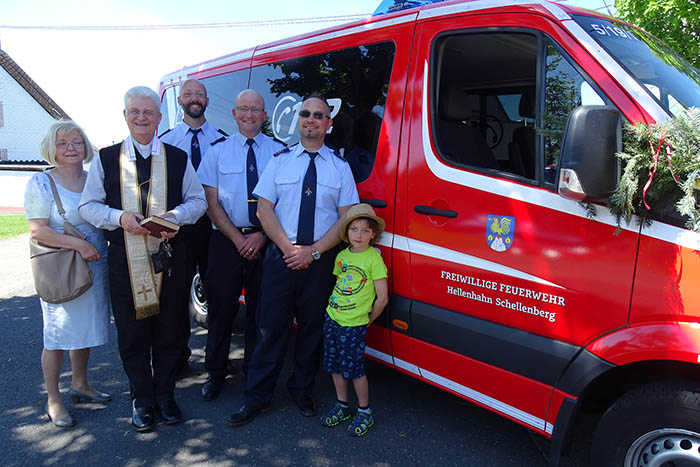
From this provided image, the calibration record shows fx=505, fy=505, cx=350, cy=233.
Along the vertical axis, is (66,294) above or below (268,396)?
above

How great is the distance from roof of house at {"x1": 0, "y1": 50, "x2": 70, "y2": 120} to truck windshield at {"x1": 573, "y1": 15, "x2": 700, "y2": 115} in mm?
27988

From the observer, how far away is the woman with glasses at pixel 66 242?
3.09 m

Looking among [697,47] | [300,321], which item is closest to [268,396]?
[300,321]

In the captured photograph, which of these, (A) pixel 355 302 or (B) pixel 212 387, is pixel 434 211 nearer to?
(A) pixel 355 302

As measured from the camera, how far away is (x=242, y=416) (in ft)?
10.8

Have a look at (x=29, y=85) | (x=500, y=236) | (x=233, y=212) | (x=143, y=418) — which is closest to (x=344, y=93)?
(x=233, y=212)

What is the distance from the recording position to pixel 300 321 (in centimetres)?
334

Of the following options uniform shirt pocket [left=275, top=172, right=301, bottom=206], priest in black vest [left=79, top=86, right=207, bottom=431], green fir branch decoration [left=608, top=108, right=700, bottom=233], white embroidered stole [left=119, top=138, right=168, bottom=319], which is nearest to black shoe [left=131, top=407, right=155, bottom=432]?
priest in black vest [left=79, top=86, right=207, bottom=431]

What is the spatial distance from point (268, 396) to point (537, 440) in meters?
1.74

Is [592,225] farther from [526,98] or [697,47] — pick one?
[697,47]

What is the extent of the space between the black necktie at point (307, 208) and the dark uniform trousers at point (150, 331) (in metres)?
0.77

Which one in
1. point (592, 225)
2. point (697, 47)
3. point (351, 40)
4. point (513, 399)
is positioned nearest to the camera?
point (592, 225)

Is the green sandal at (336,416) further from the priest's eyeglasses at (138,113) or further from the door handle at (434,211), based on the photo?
the priest's eyeglasses at (138,113)

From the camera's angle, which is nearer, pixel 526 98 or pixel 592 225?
pixel 592 225
